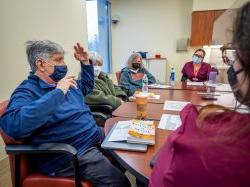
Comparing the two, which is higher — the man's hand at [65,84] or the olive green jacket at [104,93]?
the man's hand at [65,84]

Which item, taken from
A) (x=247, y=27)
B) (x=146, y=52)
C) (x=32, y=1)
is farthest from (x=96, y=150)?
(x=146, y=52)

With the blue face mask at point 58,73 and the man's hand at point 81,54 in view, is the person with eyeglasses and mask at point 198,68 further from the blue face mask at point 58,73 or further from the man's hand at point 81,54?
the blue face mask at point 58,73

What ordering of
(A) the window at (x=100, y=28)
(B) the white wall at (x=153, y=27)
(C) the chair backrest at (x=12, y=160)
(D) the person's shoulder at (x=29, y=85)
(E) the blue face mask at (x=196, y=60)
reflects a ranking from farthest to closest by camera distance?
(B) the white wall at (x=153, y=27)
(A) the window at (x=100, y=28)
(E) the blue face mask at (x=196, y=60)
(D) the person's shoulder at (x=29, y=85)
(C) the chair backrest at (x=12, y=160)

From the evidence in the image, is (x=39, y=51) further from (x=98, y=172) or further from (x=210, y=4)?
(x=210, y=4)

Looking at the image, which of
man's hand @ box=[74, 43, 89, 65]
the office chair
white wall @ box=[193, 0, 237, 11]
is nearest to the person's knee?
the office chair

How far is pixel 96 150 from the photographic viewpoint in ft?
4.58

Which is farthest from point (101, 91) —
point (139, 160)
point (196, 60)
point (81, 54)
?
point (196, 60)

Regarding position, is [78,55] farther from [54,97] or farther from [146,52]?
[146,52]

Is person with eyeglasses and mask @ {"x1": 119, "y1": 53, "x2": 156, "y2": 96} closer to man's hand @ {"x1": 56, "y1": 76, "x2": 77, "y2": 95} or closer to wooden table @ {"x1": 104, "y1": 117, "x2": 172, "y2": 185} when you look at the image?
man's hand @ {"x1": 56, "y1": 76, "x2": 77, "y2": 95}

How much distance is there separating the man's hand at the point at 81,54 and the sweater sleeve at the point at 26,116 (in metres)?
0.70

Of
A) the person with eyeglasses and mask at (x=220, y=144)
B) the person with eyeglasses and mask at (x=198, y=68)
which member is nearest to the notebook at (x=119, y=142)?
the person with eyeglasses and mask at (x=220, y=144)

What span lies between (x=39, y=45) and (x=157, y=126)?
98 cm

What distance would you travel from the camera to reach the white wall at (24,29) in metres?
2.17

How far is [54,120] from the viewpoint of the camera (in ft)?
4.35
